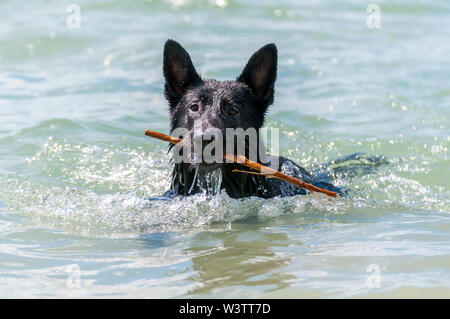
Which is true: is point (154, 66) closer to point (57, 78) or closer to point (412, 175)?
point (57, 78)

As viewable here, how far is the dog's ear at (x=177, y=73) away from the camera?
615 cm

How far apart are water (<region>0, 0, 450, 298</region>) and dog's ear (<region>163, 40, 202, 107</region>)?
1.12 m

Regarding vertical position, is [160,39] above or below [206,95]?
above

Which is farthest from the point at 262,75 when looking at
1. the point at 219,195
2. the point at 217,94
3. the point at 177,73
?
the point at 219,195

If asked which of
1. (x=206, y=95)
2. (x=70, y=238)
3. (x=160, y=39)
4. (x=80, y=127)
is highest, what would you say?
(x=160, y=39)

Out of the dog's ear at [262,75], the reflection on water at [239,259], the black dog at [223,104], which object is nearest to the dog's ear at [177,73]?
the black dog at [223,104]

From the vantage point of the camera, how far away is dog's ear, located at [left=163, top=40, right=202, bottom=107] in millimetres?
6148

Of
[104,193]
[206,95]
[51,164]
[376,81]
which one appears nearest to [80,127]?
[51,164]

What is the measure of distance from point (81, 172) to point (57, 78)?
15.7 feet

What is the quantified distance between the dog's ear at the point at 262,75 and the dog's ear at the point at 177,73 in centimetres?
51

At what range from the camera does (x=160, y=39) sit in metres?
14.0

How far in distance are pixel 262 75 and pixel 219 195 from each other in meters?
1.33

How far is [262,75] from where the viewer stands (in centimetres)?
627

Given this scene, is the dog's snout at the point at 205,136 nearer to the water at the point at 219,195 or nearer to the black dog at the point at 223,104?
the black dog at the point at 223,104
